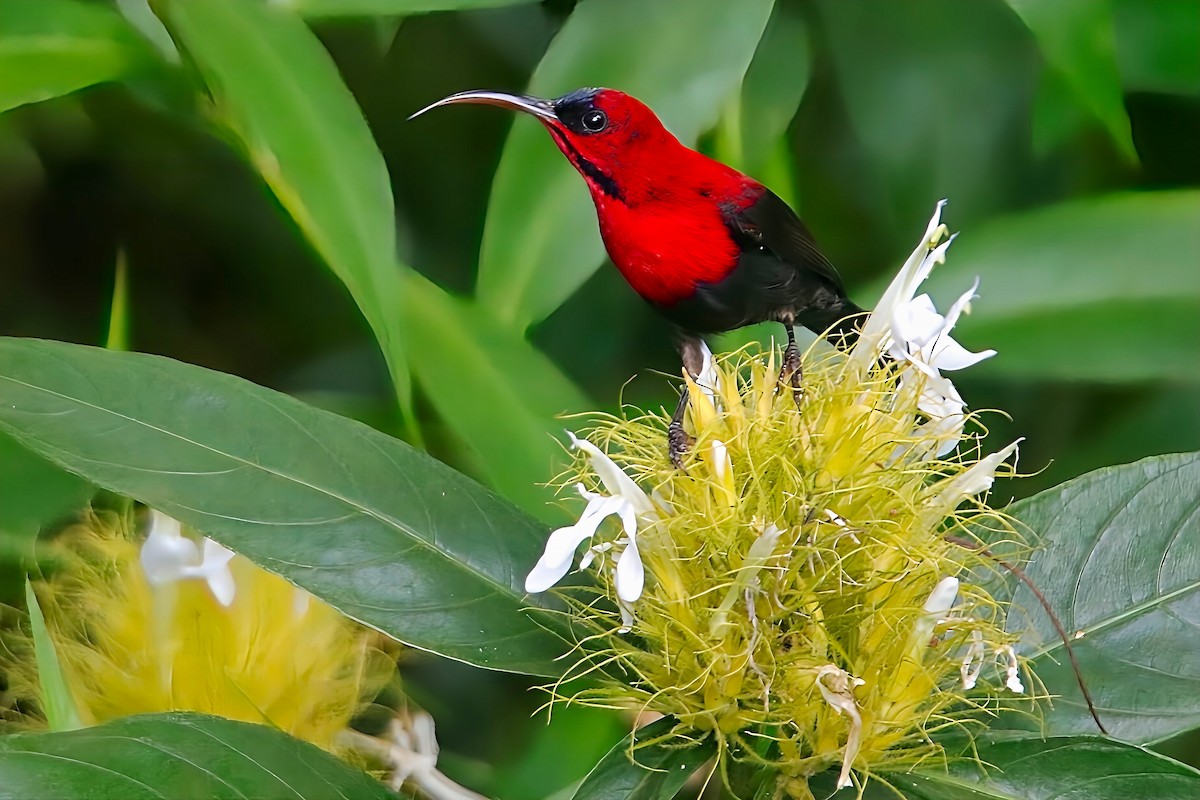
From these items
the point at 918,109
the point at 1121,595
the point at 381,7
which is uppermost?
the point at 381,7

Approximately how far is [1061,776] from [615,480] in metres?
0.20

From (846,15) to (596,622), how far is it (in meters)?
0.47

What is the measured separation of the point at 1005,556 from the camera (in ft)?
1.51

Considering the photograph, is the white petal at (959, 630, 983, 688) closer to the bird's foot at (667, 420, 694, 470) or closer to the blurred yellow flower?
the bird's foot at (667, 420, 694, 470)

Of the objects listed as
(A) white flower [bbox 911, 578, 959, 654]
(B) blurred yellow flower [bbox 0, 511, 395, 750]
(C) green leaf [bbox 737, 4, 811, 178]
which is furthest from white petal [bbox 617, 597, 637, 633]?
(C) green leaf [bbox 737, 4, 811, 178]

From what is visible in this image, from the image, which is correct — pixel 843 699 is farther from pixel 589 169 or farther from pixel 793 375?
pixel 589 169

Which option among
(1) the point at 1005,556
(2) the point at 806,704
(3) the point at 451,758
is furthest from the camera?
(3) the point at 451,758

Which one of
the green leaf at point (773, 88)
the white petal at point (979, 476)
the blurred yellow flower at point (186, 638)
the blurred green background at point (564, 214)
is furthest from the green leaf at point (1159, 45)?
the blurred yellow flower at point (186, 638)

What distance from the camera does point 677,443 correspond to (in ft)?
1.35

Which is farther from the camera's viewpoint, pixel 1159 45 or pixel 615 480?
pixel 1159 45

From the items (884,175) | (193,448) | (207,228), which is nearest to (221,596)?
(193,448)

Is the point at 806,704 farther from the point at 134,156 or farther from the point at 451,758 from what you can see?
the point at 134,156

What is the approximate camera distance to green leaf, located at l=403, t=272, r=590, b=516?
24.1 inches

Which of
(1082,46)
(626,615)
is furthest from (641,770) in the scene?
(1082,46)
